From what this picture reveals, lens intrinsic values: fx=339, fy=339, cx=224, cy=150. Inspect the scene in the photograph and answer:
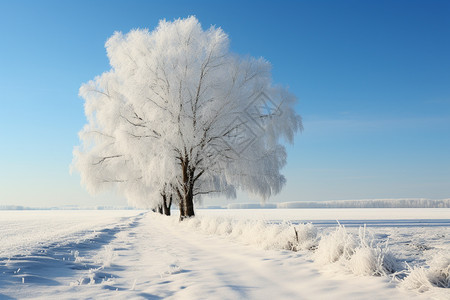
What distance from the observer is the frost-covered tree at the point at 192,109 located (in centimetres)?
1407

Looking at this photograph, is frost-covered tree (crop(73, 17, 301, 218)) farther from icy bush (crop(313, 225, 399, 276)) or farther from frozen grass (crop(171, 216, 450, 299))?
icy bush (crop(313, 225, 399, 276))

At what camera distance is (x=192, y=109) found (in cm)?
1444

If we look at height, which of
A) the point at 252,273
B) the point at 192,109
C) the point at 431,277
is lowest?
the point at 252,273

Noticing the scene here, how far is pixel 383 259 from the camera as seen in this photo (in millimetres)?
3672

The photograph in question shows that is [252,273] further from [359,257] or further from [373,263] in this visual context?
[373,263]

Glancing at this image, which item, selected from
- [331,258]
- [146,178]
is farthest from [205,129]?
[331,258]

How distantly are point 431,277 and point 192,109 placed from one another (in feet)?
40.1

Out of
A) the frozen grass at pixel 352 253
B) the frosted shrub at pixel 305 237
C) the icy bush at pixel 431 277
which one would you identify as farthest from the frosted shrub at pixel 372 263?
the frosted shrub at pixel 305 237

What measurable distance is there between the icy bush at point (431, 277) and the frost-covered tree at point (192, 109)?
1106cm

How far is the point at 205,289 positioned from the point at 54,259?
3.11 meters

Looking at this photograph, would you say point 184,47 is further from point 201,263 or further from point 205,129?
point 201,263

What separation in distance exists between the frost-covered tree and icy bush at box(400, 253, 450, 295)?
11.1m

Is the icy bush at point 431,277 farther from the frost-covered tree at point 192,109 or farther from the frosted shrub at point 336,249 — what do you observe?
the frost-covered tree at point 192,109

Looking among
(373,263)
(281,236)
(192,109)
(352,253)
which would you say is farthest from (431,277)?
(192,109)
